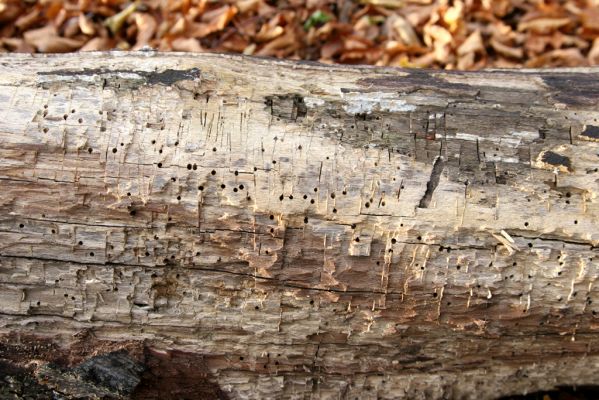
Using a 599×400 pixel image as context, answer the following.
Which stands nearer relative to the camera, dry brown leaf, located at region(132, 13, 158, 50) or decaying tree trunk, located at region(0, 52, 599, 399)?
decaying tree trunk, located at region(0, 52, 599, 399)

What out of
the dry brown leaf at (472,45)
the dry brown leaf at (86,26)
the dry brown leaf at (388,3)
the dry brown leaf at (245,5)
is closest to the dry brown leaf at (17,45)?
the dry brown leaf at (86,26)

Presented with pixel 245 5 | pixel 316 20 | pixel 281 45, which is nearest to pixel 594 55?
pixel 316 20

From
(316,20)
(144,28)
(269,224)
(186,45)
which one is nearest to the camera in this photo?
(269,224)

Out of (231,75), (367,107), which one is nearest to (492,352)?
(367,107)

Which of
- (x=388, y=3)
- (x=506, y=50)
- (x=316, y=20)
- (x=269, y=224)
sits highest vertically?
(x=388, y=3)

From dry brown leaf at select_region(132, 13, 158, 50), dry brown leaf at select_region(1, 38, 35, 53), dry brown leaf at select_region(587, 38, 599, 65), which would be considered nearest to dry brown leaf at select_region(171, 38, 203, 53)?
dry brown leaf at select_region(132, 13, 158, 50)

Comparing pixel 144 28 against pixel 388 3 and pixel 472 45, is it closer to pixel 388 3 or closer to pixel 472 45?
pixel 388 3

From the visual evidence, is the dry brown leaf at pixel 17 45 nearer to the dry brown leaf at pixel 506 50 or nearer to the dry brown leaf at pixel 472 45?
the dry brown leaf at pixel 472 45

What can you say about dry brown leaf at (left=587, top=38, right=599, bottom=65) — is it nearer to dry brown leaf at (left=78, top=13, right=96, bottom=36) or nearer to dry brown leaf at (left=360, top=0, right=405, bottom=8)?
dry brown leaf at (left=360, top=0, right=405, bottom=8)

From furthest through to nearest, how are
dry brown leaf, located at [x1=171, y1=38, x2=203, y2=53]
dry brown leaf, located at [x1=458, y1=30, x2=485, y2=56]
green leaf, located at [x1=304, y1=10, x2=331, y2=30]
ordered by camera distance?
green leaf, located at [x1=304, y1=10, x2=331, y2=30] < dry brown leaf, located at [x1=458, y1=30, x2=485, y2=56] < dry brown leaf, located at [x1=171, y1=38, x2=203, y2=53]
